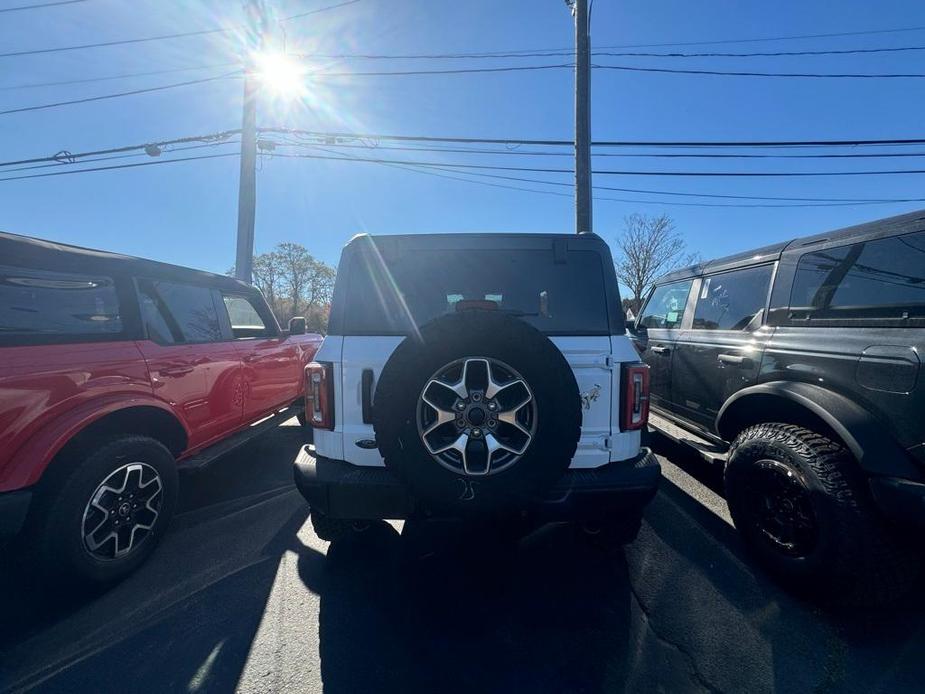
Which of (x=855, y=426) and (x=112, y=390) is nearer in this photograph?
(x=855, y=426)

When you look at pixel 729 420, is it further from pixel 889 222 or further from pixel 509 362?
pixel 509 362

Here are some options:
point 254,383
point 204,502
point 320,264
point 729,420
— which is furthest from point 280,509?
point 320,264

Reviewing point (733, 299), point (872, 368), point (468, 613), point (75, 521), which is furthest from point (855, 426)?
point (75, 521)

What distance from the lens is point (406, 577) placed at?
226 cm

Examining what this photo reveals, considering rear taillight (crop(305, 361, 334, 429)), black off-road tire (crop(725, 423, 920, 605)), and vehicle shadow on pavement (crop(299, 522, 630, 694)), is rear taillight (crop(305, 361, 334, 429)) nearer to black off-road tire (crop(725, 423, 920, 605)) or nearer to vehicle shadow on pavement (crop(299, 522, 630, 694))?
vehicle shadow on pavement (crop(299, 522, 630, 694))

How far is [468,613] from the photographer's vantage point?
2.00 m

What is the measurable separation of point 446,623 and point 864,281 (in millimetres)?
3168

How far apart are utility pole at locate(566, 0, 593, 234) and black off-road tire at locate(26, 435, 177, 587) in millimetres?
7779

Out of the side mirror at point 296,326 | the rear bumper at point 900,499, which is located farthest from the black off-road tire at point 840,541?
the side mirror at point 296,326

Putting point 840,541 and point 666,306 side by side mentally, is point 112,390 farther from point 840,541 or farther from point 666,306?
point 666,306

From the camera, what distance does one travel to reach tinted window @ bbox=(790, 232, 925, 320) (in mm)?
2049

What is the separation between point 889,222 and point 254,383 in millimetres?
5244

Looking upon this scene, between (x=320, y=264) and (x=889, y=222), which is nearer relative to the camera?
(x=889, y=222)

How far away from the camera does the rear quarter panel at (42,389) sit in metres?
1.87
